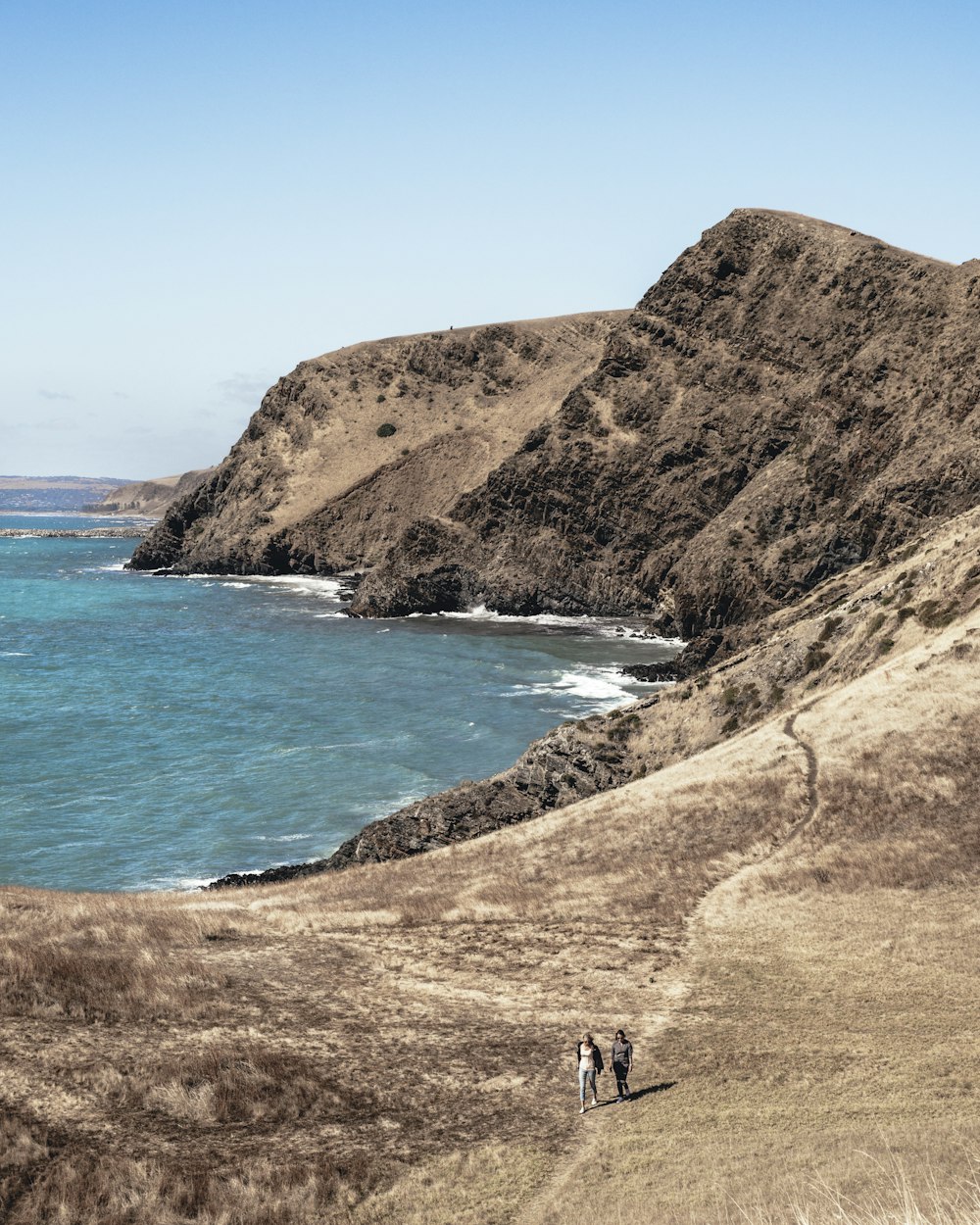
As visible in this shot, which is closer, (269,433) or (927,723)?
(927,723)

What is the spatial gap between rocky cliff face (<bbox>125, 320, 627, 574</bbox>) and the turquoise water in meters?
34.4

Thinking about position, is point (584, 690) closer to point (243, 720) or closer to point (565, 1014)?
point (243, 720)

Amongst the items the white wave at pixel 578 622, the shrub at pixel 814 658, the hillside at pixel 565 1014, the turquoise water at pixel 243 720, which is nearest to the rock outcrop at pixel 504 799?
the turquoise water at pixel 243 720

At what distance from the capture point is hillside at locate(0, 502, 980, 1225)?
54.6 feet

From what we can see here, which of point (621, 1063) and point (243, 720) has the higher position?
point (621, 1063)

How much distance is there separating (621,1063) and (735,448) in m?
102

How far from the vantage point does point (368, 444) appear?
16812 cm

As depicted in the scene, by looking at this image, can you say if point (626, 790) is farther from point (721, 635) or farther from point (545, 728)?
point (721, 635)

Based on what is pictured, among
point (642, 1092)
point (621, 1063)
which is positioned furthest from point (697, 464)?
point (621, 1063)

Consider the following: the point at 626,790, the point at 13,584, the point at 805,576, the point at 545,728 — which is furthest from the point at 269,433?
the point at 626,790

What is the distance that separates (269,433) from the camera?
17738 cm

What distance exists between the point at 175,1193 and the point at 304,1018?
6.84m

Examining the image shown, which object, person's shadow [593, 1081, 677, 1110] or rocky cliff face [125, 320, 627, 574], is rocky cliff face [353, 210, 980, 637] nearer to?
rocky cliff face [125, 320, 627, 574]

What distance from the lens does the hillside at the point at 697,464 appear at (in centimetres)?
9500
